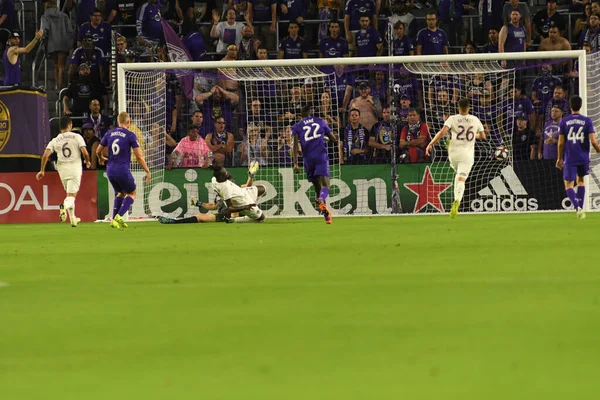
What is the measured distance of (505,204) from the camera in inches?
898

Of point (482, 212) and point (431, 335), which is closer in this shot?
point (431, 335)

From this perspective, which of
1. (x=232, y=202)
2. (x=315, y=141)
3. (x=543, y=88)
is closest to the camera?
(x=315, y=141)

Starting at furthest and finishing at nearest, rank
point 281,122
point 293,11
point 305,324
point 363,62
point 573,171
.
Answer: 1. point 293,11
2. point 281,122
3. point 363,62
4. point 573,171
5. point 305,324

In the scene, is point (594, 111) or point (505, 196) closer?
point (505, 196)

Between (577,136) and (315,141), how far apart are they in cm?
452

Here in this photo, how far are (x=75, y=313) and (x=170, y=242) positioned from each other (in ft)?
25.3

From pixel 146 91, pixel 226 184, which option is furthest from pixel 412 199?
pixel 146 91

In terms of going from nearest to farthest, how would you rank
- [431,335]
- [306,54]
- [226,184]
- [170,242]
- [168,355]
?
[168,355] → [431,335] → [170,242] → [226,184] → [306,54]

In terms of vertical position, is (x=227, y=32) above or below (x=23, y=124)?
above

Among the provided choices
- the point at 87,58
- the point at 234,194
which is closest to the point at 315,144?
the point at 234,194

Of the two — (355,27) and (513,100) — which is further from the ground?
(355,27)

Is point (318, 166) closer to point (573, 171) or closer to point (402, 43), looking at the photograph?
point (573, 171)

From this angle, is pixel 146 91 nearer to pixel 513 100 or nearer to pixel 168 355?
pixel 513 100

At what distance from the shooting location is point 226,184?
20000mm
